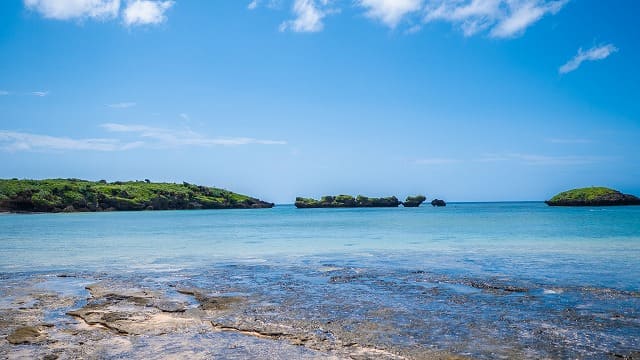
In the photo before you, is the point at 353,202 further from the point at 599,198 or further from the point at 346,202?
the point at 599,198

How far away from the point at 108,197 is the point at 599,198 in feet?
476

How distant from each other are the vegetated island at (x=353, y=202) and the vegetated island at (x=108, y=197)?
946 inches

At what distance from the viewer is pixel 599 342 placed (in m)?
8.76

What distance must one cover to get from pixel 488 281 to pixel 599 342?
23.8 feet

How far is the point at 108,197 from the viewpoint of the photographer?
140375mm

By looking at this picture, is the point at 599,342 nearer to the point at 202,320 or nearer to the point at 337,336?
the point at 337,336

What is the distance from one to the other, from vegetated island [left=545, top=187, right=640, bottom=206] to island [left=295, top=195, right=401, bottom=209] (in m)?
72.0

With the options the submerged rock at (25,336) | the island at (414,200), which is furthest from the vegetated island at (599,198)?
the submerged rock at (25,336)

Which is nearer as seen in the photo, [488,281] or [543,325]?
[543,325]

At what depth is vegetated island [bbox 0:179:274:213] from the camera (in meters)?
119

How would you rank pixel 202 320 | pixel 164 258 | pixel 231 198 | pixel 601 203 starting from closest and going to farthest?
pixel 202 320 < pixel 164 258 < pixel 601 203 < pixel 231 198

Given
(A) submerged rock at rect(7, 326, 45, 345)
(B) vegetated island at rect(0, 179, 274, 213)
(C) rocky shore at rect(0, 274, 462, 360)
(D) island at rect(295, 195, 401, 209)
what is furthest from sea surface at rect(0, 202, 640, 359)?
(D) island at rect(295, 195, 401, 209)

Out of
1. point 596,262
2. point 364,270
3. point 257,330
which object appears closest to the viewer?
point 257,330

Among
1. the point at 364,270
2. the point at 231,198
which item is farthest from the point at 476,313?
the point at 231,198
